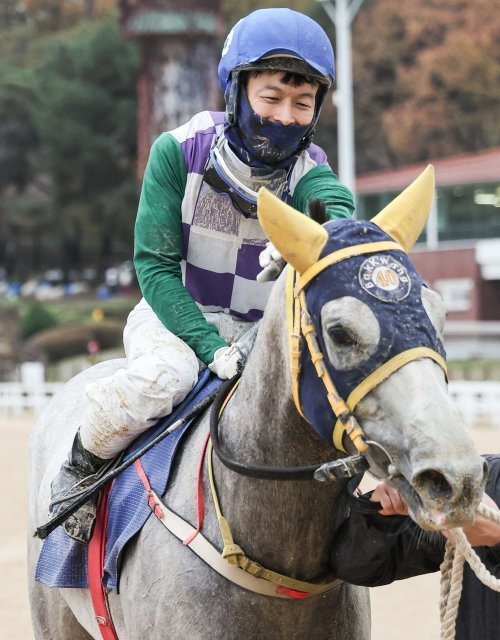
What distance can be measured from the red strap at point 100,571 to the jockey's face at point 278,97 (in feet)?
4.50

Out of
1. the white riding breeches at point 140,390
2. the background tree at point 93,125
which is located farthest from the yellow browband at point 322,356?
the background tree at point 93,125

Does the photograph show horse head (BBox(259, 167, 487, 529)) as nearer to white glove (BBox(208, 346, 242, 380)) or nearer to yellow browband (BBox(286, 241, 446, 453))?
yellow browband (BBox(286, 241, 446, 453))

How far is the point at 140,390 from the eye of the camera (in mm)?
3510

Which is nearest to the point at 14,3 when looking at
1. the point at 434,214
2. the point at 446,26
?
the point at 446,26

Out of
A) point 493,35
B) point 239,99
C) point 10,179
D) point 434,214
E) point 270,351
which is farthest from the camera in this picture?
point 10,179

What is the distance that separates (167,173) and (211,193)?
0.53 feet

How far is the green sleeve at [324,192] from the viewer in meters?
3.42

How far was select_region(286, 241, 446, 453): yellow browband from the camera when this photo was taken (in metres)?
2.59

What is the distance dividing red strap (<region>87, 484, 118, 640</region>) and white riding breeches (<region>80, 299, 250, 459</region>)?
7.9 inches

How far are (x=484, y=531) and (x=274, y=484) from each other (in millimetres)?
594

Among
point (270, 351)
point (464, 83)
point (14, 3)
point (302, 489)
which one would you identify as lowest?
point (302, 489)

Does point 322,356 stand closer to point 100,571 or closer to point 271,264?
point 271,264

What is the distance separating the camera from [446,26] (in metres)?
38.2

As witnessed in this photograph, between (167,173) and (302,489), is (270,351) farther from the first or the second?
(167,173)
